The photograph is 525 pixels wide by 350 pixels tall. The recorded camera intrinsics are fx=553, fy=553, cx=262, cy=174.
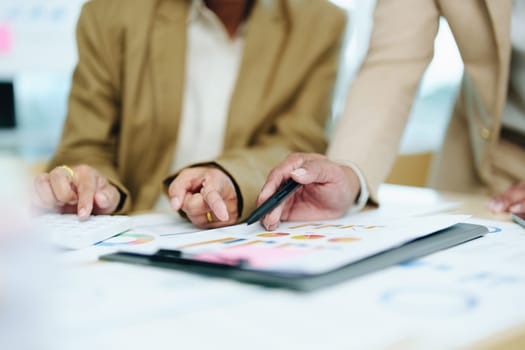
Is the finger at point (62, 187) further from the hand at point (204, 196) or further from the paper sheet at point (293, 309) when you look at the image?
the paper sheet at point (293, 309)

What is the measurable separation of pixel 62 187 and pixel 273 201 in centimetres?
27

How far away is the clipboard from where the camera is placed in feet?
1.24

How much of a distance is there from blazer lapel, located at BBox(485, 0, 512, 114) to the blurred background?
0.99m

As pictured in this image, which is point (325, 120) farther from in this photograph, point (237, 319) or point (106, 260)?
point (237, 319)

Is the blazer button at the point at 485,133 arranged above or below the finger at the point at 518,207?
above

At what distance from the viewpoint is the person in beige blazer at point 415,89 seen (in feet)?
2.62

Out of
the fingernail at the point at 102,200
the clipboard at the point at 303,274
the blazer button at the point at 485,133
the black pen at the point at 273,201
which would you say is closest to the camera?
the clipboard at the point at 303,274

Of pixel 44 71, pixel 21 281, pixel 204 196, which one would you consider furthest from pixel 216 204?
pixel 44 71

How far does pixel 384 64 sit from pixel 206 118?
0.38 metres

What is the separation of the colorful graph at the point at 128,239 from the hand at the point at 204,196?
0.25 feet

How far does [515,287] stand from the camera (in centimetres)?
39

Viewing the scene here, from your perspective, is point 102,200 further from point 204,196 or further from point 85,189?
point 204,196

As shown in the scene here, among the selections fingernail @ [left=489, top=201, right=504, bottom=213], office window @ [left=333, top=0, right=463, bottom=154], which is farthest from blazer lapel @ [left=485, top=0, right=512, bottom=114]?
office window @ [left=333, top=0, right=463, bottom=154]

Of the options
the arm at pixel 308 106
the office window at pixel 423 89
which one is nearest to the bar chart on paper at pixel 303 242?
the arm at pixel 308 106
